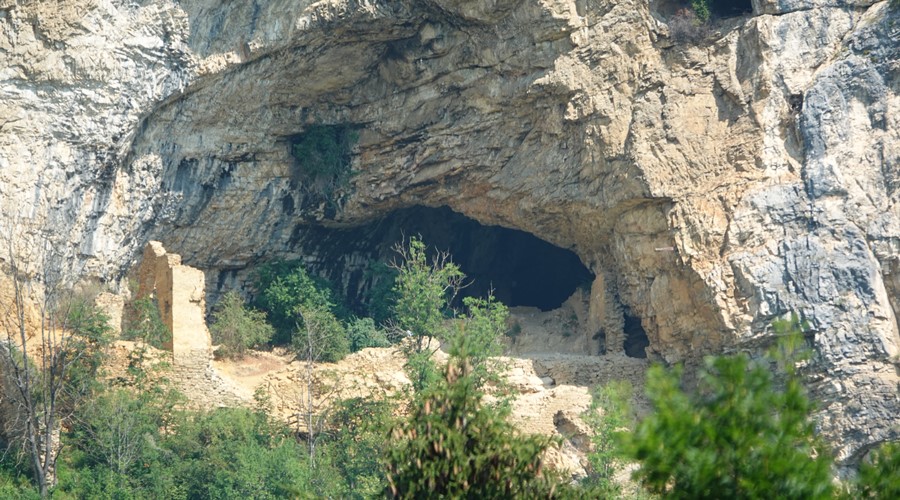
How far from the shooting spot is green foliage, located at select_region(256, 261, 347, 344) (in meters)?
26.9

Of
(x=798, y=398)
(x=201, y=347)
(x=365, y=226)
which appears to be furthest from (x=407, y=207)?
(x=798, y=398)

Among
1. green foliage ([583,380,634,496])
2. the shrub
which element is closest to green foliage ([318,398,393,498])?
green foliage ([583,380,634,496])

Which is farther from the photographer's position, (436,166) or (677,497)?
(436,166)

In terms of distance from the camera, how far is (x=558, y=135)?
992 inches

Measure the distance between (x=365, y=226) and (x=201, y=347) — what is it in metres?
5.39

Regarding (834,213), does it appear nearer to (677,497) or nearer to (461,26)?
(461,26)

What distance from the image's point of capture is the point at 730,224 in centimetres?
2377

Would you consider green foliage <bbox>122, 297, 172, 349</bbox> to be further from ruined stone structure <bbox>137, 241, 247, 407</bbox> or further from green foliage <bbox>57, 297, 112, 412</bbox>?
green foliage <bbox>57, 297, 112, 412</bbox>

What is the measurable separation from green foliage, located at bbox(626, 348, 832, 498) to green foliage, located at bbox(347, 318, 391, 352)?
572 inches

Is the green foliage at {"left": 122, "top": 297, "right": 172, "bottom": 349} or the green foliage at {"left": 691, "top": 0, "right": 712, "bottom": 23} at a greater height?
the green foliage at {"left": 691, "top": 0, "right": 712, "bottom": 23}

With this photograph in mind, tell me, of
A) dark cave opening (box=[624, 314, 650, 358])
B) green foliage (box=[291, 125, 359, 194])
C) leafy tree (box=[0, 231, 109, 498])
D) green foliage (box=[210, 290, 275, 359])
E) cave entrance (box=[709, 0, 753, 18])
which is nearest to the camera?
leafy tree (box=[0, 231, 109, 498])

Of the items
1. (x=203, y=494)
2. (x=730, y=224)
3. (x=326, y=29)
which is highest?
(x=326, y=29)

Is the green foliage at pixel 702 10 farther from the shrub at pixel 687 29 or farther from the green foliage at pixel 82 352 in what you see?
the green foliage at pixel 82 352

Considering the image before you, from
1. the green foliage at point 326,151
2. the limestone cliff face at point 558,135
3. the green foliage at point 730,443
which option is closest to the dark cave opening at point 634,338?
the limestone cliff face at point 558,135
